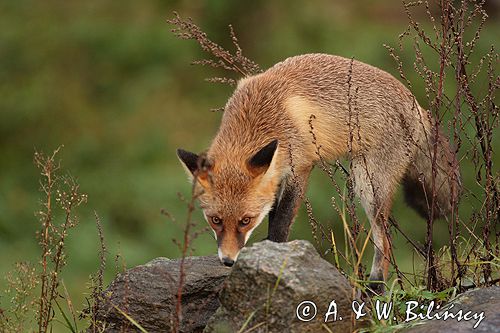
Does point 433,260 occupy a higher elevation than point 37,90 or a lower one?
lower

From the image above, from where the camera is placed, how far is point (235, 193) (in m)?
5.73

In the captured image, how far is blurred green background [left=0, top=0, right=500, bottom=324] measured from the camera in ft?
39.6

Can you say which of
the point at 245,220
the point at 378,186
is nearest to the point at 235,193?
the point at 245,220

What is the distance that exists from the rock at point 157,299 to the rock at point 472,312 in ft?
4.13

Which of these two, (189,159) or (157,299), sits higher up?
(189,159)

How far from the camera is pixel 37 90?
43.4 feet

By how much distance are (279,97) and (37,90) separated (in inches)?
298

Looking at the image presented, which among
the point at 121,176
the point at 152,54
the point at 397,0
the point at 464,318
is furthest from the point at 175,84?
the point at 464,318

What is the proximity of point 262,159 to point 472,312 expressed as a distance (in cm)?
197

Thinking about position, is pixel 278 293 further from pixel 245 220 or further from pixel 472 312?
pixel 245 220

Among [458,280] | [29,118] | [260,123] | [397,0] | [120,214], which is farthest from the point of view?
[397,0]

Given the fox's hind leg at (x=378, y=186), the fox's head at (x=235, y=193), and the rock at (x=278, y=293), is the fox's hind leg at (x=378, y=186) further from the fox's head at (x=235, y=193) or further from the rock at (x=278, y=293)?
the rock at (x=278, y=293)

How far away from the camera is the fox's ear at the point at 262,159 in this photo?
227 inches

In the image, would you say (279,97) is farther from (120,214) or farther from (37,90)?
(37,90)
